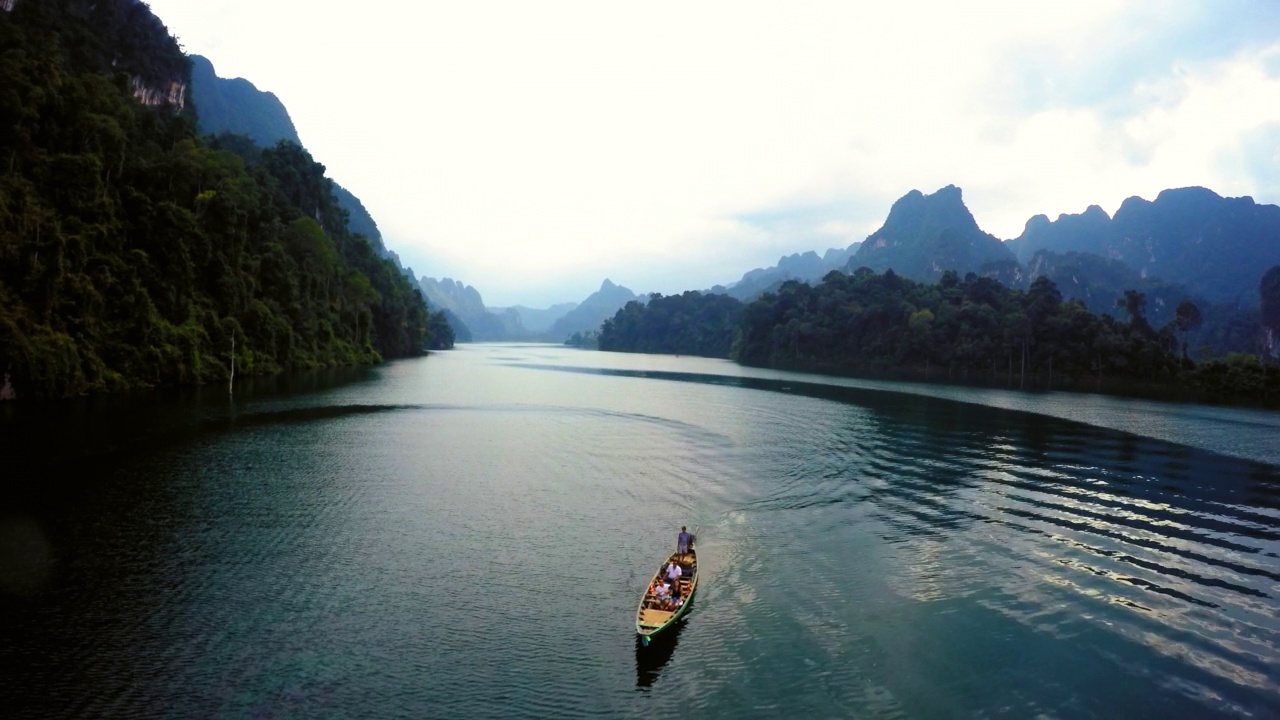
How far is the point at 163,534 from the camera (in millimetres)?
21766

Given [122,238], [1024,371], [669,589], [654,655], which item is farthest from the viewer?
[1024,371]

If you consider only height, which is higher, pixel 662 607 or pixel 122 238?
pixel 122 238

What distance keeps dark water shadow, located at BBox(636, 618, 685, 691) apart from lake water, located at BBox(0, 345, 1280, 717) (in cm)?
8

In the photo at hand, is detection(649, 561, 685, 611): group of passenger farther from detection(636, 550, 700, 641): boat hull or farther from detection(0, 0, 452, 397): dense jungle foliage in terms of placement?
detection(0, 0, 452, 397): dense jungle foliage

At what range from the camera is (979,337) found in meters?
128

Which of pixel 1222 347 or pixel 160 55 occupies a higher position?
pixel 160 55

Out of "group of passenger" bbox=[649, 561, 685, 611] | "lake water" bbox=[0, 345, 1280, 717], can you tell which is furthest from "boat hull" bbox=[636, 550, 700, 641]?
"lake water" bbox=[0, 345, 1280, 717]

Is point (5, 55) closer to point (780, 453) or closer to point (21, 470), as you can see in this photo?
point (21, 470)

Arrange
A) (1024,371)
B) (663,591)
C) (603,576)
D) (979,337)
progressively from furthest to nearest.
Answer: (979,337)
(1024,371)
(603,576)
(663,591)

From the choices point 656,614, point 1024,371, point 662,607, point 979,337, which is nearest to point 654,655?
point 656,614

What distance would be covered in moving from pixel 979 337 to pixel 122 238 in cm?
12973

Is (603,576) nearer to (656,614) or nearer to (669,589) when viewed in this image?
(669,589)

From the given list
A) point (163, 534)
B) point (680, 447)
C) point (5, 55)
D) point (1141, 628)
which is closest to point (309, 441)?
point (163, 534)

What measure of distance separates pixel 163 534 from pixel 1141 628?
28.9 meters
